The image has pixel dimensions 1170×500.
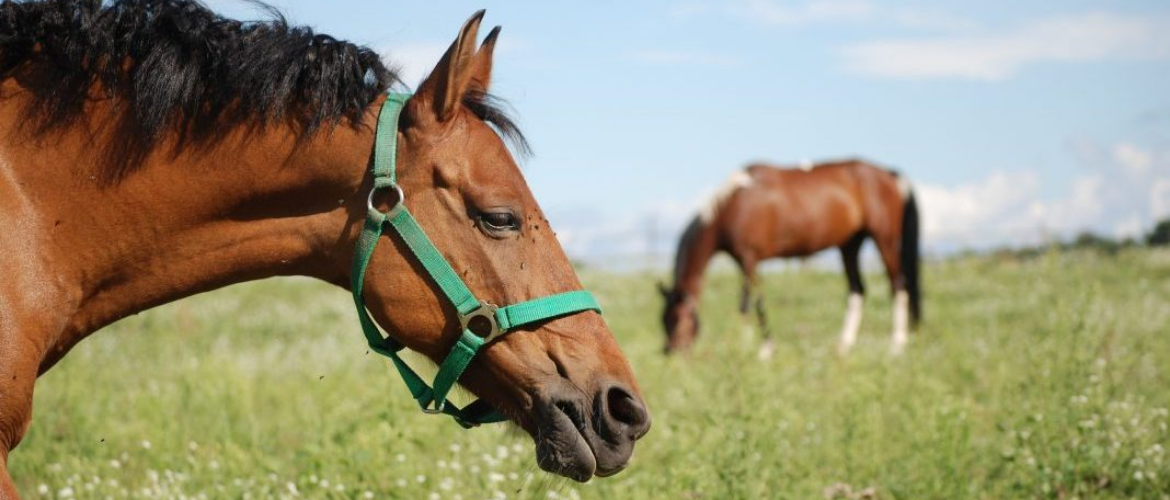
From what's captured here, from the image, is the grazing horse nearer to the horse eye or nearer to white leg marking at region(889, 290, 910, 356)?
white leg marking at region(889, 290, 910, 356)

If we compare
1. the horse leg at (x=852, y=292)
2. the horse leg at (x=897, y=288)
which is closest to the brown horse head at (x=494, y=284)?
the horse leg at (x=852, y=292)

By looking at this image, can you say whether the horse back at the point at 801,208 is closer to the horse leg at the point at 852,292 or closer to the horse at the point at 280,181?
the horse leg at the point at 852,292

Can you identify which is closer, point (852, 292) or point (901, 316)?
point (901, 316)

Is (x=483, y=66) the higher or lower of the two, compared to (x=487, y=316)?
higher

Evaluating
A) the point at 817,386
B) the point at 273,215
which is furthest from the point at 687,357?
the point at 273,215

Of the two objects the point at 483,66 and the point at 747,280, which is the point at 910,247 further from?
the point at 483,66

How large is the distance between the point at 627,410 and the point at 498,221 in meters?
0.64

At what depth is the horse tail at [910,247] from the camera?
12961 millimetres

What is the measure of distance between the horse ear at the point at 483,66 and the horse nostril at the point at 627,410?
100 cm

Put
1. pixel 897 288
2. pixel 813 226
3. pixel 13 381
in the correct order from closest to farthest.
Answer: pixel 13 381 → pixel 897 288 → pixel 813 226

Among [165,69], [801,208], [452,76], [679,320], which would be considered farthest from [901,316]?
[165,69]

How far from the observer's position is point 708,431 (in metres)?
5.05

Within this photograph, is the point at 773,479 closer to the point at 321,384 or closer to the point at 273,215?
the point at 273,215

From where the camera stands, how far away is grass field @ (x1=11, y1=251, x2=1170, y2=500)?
4258mm
